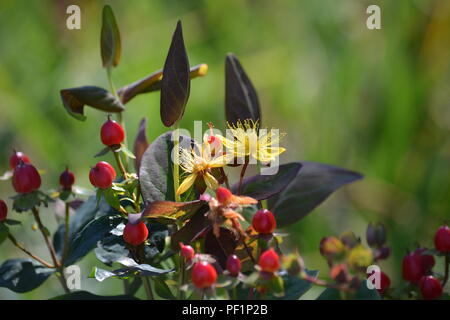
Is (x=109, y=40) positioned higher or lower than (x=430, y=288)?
higher

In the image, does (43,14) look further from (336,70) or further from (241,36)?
(336,70)

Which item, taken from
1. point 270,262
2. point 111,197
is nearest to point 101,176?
point 111,197

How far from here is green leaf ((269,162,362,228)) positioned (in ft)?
1.54

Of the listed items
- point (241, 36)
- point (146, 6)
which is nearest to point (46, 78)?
point (146, 6)

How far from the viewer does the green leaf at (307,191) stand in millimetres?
468

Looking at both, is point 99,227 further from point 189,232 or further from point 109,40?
point 109,40

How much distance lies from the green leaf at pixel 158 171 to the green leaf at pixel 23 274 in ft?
0.42

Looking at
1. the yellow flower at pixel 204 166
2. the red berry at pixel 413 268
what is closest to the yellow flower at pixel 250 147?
the yellow flower at pixel 204 166

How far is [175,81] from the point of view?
39 cm

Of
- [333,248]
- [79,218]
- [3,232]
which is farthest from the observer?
[79,218]

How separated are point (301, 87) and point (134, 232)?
1.31 metres

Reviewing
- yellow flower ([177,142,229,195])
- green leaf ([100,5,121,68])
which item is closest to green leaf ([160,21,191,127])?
yellow flower ([177,142,229,195])

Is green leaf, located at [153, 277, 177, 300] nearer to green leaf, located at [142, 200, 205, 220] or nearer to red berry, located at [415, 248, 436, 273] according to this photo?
green leaf, located at [142, 200, 205, 220]

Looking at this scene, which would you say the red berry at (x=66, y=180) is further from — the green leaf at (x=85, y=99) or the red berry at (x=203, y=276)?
the red berry at (x=203, y=276)
